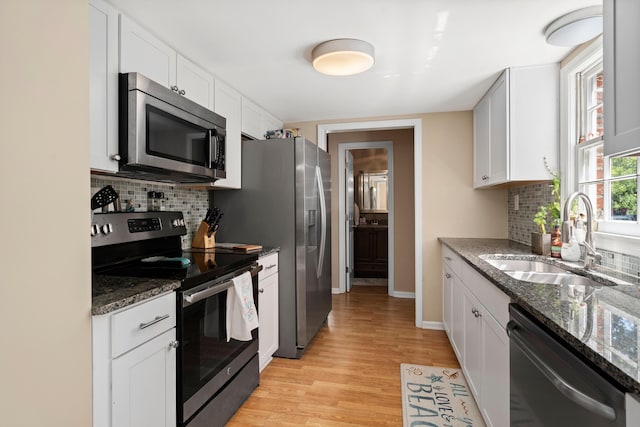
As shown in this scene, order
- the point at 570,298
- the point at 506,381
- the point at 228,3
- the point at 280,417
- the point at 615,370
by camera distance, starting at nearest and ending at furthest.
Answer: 1. the point at 615,370
2. the point at 570,298
3. the point at 506,381
4. the point at 228,3
5. the point at 280,417

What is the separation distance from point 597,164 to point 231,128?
2.52 m

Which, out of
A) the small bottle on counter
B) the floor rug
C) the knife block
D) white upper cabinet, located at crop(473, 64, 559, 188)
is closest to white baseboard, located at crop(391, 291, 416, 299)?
the floor rug

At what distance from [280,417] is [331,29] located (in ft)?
7.32

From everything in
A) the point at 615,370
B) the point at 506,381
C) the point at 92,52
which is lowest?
the point at 506,381

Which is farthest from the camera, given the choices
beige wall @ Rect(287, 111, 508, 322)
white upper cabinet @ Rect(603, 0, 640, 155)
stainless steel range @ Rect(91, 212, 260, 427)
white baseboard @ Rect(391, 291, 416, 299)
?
white baseboard @ Rect(391, 291, 416, 299)

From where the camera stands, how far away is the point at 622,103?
3.73 ft

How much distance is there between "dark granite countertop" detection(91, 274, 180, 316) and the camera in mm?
1214

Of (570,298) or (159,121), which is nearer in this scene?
(570,298)

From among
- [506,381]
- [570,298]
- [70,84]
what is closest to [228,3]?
[70,84]

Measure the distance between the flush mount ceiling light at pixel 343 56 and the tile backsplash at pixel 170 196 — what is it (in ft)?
4.49

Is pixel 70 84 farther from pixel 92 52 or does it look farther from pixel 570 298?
pixel 570 298

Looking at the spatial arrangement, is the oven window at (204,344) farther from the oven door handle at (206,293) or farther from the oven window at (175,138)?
the oven window at (175,138)

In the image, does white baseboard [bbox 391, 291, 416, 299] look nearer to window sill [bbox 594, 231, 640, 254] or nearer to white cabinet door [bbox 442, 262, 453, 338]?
white cabinet door [bbox 442, 262, 453, 338]

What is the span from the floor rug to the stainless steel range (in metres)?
1.02
